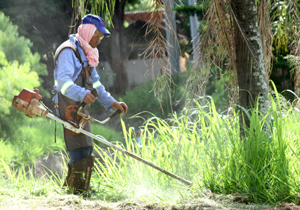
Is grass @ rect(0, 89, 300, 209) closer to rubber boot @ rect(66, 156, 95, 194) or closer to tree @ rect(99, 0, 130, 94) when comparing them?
rubber boot @ rect(66, 156, 95, 194)

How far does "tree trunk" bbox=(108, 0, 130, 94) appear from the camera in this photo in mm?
8836

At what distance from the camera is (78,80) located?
7.23ft

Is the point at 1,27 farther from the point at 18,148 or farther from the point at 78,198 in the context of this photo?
the point at 78,198

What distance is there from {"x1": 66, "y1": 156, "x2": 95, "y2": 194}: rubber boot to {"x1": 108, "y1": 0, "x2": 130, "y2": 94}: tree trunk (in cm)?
674

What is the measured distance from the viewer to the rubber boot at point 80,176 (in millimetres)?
2242

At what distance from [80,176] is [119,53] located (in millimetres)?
7089

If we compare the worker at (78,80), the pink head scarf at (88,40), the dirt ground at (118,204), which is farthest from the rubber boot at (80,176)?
the pink head scarf at (88,40)

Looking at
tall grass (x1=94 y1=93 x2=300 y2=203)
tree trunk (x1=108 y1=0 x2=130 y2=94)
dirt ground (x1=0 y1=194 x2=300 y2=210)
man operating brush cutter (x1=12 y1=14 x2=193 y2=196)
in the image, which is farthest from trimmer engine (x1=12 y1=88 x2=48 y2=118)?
tree trunk (x1=108 y1=0 x2=130 y2=94)

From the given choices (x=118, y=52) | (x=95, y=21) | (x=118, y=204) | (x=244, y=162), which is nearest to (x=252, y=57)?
(x=244, y=162)

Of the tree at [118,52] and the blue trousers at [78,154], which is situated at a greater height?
the tree at [118,52]

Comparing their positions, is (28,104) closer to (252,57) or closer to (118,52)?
(252,57)

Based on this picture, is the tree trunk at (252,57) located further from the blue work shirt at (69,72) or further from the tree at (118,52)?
the tree at (118,52)

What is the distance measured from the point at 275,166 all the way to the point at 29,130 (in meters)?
4.01

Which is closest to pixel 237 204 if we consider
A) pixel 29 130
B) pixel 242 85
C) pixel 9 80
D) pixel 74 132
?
pixel 242 85
